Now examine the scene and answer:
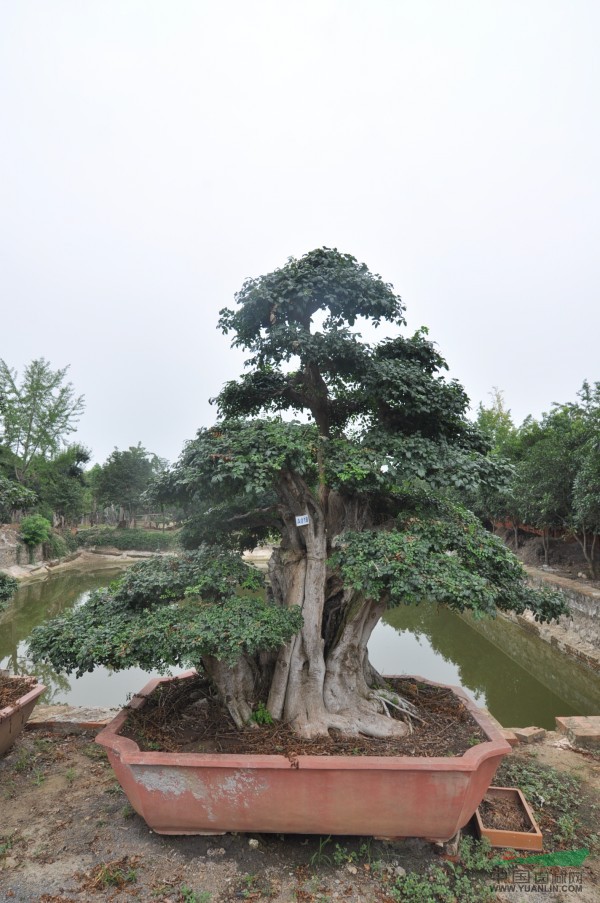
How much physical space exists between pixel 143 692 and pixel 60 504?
1878cm

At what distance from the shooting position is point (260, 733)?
2953 millimetres

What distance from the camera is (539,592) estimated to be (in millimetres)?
3223

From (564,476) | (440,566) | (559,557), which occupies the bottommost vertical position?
(559,557)

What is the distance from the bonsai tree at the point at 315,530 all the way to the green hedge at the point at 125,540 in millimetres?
17059

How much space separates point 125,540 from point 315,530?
18283mm

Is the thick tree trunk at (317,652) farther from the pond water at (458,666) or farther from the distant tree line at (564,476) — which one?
the distant tree line at (564,476)

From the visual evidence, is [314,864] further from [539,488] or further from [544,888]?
[539,488]

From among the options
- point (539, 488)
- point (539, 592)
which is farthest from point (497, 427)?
point (539, 592)

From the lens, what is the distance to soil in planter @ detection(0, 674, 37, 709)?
364 cm

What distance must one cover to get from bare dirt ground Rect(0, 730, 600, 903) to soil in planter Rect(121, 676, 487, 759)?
0.43 meters

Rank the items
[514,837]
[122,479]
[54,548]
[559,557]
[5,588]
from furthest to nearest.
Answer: [122,479] → [54,548] → [559,557] → [5,588] → [514,837]

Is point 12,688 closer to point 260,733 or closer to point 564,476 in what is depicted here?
point 260,733

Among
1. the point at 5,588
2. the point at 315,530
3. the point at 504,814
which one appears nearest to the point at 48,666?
the point at 5,588
